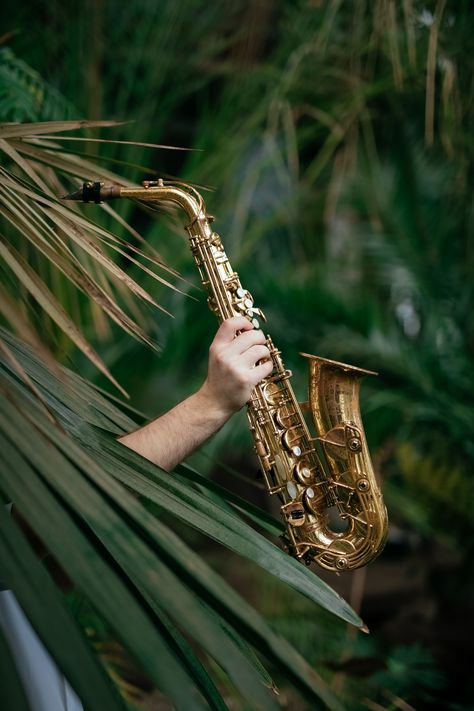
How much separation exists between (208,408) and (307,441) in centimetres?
33

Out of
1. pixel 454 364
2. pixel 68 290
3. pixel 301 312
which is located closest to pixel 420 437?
pixel 454 364

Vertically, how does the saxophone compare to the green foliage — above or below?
below

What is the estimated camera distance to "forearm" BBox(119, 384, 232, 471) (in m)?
1.32

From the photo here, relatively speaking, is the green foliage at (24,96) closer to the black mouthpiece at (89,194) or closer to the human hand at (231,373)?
the black mouthpiece at (89,194)

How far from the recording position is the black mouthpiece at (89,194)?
150 cm

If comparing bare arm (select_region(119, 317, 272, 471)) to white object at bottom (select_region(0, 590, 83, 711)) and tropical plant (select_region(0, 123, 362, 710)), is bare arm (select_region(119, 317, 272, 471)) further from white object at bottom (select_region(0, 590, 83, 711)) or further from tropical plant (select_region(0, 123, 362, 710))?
white object at bottom (select_region(0, 590, 83, 711))

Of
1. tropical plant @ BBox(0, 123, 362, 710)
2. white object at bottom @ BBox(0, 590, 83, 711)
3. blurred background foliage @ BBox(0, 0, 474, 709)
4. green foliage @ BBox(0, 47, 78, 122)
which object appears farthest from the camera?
blurred background foliage @ BBox(0, 0, 474, 709)

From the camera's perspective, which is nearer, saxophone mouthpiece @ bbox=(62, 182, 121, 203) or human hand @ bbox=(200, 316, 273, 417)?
human hand @ bbox=(200, 316, 273, 417)

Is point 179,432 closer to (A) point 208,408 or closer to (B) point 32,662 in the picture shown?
(A) point 208,408

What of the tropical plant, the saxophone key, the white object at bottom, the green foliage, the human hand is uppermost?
the green foliage

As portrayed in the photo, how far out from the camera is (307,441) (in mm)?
1602

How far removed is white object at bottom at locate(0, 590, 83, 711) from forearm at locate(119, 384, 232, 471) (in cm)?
34

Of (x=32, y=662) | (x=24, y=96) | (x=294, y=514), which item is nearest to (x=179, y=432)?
(x=294, y=514)

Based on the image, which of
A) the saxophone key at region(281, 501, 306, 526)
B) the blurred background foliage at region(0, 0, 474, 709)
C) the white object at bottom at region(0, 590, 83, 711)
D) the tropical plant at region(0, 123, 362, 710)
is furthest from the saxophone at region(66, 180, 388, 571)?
the blurred background foliage at region(0, 0, 474, 709)
